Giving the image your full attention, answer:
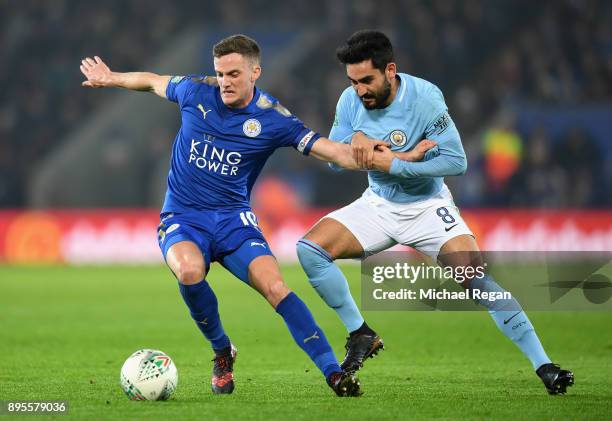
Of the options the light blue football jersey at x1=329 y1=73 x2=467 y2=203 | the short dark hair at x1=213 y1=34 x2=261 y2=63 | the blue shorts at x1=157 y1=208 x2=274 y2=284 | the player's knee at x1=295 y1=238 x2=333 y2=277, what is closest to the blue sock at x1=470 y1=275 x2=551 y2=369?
the light blue football jersey at x1=329 y1=73 x2=467 y2=203

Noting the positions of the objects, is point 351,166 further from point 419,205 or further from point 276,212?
point 276,212

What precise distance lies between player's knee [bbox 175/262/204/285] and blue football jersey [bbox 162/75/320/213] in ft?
1.44

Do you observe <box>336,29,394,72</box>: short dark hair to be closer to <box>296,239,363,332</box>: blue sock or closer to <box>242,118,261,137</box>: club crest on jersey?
<box>242,118,261,137</box>: club crest on jersey

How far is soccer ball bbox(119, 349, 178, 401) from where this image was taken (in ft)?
19.1

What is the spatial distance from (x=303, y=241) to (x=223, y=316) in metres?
4.97

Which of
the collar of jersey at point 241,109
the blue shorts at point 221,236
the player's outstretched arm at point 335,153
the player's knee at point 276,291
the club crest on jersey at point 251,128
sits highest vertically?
the collar of jersey at point 241,109

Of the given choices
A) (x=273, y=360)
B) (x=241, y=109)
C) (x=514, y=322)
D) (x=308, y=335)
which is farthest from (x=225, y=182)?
(x=273, y=360)

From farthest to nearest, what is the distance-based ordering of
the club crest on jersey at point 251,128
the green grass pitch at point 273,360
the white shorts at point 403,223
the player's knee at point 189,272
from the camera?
the white shorts at point 403,223 < the club crest on jersey at point 251,128 < the player's knee at point 189,272 < the green grass pitch at point 273,360

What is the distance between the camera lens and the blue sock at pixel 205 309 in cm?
608

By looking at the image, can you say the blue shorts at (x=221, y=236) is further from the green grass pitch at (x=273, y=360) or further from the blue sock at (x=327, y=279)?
the green grass pitch at (x=273, y=360)

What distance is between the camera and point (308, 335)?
19.6 feet

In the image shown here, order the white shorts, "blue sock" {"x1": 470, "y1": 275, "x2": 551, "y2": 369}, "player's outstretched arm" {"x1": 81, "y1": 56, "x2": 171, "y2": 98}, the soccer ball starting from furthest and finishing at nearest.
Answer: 1. the white shorts
2. "player's outstretched arm" {"x1": 81, "y1": 56, "x2": 171, "y2": 98}
3. "blue sock" {"x1": 470, "y1": 275, "x2": 551, "y2": 369}
4. the soccer ball

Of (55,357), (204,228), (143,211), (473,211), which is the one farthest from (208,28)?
(204,228)

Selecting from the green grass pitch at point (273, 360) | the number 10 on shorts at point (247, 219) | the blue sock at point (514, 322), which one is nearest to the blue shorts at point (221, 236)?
the number 10 on shorts at point (247, 219)
